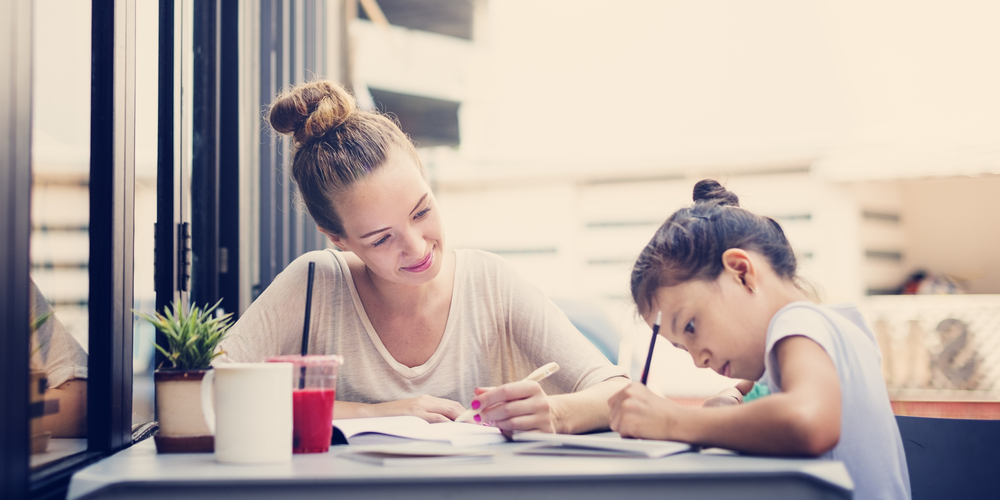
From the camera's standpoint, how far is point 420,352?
1343mm

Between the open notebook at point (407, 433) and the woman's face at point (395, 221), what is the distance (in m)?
0.34

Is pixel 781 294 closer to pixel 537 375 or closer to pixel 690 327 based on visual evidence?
pixel 690 327

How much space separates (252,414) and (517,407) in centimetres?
39

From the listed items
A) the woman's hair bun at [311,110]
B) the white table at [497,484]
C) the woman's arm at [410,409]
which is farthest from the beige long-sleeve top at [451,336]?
the white table at [497,484]

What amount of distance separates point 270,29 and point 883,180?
662 cm

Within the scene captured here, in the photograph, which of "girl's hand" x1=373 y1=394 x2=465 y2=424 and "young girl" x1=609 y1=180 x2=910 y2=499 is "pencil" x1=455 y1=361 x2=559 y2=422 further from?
"young girl" x1=609 y1=180 x2=910 y2=499

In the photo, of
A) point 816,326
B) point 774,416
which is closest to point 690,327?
point 816,326

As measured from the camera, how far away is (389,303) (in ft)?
4.58

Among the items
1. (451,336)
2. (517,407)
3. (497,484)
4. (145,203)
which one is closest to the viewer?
(497,484)

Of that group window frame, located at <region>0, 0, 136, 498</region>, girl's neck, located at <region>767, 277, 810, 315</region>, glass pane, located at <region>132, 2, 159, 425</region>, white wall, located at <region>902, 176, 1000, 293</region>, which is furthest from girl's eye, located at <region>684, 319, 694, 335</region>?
white wall, located at <region>902, 176, 1000, 293</region>

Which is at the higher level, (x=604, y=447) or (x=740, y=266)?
(x=740, y=266)

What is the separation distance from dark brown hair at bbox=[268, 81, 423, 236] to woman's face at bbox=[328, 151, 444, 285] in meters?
0.02

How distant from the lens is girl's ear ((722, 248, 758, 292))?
3.22ft

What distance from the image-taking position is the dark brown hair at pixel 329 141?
1265mm
